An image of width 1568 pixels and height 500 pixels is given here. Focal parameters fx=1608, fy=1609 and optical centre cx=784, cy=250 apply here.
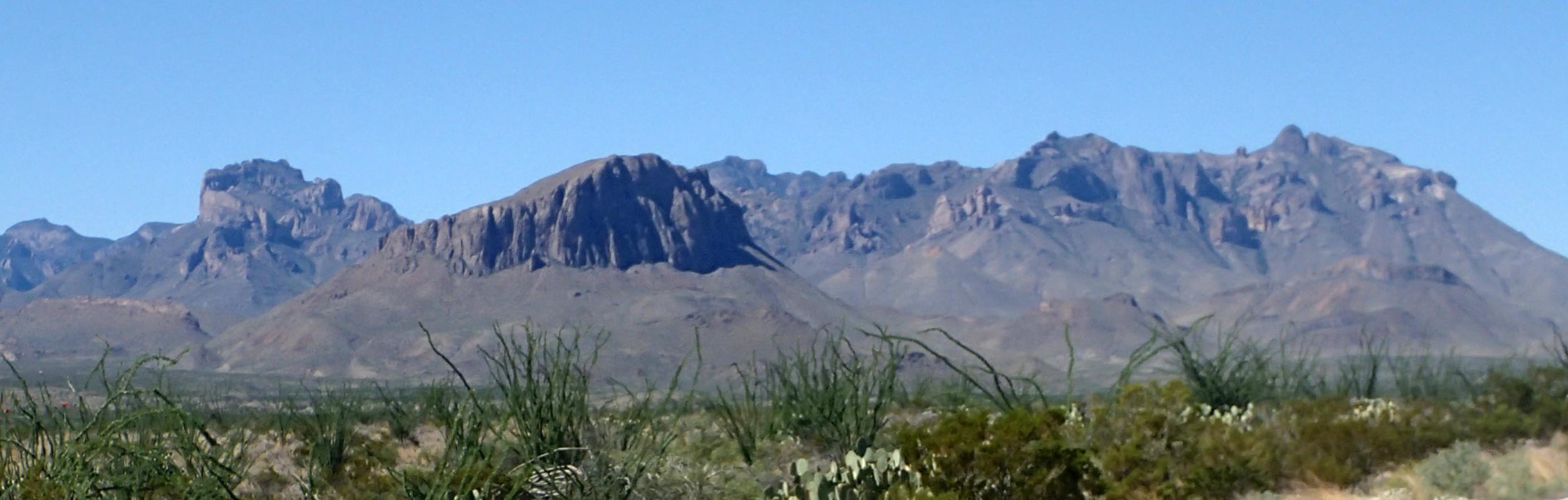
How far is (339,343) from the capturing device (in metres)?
184

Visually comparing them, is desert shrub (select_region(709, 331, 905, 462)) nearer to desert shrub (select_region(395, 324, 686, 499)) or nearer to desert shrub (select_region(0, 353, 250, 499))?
desert shrub (select_region(395, 324, 686, 499))

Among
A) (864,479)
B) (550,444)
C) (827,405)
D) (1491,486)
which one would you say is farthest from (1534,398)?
(550,444)

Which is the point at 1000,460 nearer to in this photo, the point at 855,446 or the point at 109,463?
the point at 855,446

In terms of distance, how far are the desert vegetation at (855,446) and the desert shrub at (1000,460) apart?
0.02 metres

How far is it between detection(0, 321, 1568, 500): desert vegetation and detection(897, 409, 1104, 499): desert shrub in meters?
0.02

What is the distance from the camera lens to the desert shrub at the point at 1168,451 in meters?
12.8

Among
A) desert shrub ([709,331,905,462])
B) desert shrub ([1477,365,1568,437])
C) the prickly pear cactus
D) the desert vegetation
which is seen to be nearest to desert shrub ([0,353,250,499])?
the desert vegetation

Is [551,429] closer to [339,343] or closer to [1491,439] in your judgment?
[1491,439]

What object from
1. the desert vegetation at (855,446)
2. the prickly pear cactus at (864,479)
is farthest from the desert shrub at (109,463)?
the prickly pear cactus at (864,479)

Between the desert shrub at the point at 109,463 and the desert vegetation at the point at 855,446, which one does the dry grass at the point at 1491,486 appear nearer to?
the desert vegetation at the point at 855,446

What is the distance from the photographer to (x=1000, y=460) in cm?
1193

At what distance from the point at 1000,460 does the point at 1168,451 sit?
7.34 feet

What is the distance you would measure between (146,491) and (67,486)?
1.98 metres

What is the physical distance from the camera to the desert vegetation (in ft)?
36.2
